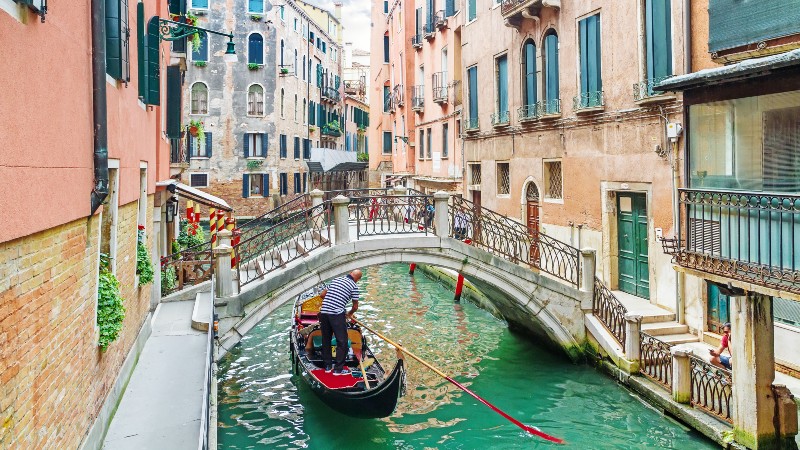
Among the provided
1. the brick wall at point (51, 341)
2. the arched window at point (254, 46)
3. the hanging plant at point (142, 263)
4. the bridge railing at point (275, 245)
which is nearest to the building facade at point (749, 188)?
the bridge railing at point (275, 245)

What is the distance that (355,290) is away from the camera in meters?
10.3

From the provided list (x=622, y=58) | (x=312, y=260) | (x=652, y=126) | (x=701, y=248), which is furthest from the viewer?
(x=622, y=58)

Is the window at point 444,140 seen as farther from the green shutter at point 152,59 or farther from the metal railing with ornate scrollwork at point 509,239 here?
the green shutter at point 152,59

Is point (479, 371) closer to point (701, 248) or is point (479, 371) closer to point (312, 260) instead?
point (312, 260)

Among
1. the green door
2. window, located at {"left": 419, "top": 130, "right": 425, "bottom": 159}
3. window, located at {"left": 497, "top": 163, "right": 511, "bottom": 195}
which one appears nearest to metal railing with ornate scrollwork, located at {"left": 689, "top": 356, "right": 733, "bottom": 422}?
the green door

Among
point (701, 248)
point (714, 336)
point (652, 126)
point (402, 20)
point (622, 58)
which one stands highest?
point (402, 20)

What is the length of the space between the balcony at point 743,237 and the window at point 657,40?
338cm

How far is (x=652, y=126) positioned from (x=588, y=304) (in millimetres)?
3087

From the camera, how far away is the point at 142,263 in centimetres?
937

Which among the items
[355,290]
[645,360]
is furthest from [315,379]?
[645,360]

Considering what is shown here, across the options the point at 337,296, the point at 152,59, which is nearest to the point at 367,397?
the point at 337,296

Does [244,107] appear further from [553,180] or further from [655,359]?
[655,359]

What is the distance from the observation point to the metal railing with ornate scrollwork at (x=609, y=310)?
10875mm

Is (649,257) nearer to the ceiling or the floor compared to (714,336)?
nearer to the ceiling
